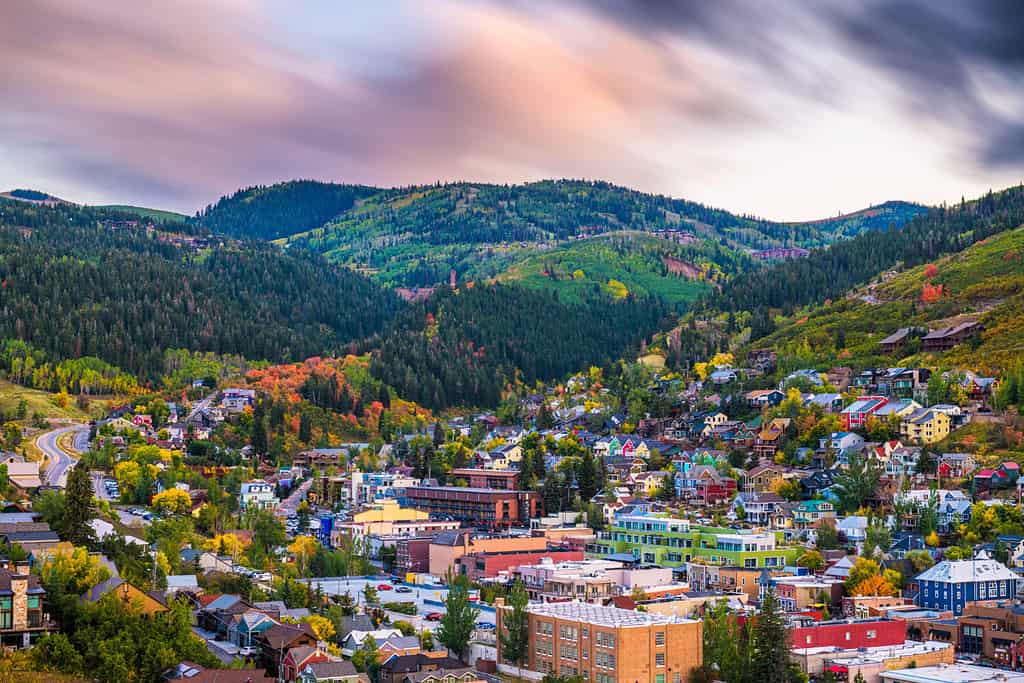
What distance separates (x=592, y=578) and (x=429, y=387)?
301 ft

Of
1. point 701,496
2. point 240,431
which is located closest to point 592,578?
point 701,496

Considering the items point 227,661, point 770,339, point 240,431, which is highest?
point 770,339

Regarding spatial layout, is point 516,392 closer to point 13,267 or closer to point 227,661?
point 13,267

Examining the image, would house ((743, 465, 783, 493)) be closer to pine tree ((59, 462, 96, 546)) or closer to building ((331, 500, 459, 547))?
building ((331, 500, 459, 547))

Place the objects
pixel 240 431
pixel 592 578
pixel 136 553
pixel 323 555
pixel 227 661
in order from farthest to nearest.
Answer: pixel 240 431 < pixel 323 555 < pixel 592 578 < pixel 136 553 < pixel 227 661

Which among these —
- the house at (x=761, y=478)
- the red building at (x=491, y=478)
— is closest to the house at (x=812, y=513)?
the house at (x=761, y=478)

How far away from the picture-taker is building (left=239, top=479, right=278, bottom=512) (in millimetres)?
115875

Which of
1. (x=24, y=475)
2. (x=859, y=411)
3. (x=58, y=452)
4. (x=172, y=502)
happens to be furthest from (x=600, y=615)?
(x=58, y=452)

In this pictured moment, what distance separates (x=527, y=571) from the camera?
305 feet

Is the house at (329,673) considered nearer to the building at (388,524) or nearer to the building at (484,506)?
the building at (388,524)

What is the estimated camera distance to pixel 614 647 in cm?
6819

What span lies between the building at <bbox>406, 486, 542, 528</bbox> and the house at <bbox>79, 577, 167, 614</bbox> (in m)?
50.6

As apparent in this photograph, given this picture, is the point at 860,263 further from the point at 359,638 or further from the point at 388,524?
the point at 359,638

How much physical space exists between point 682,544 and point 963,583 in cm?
2213
